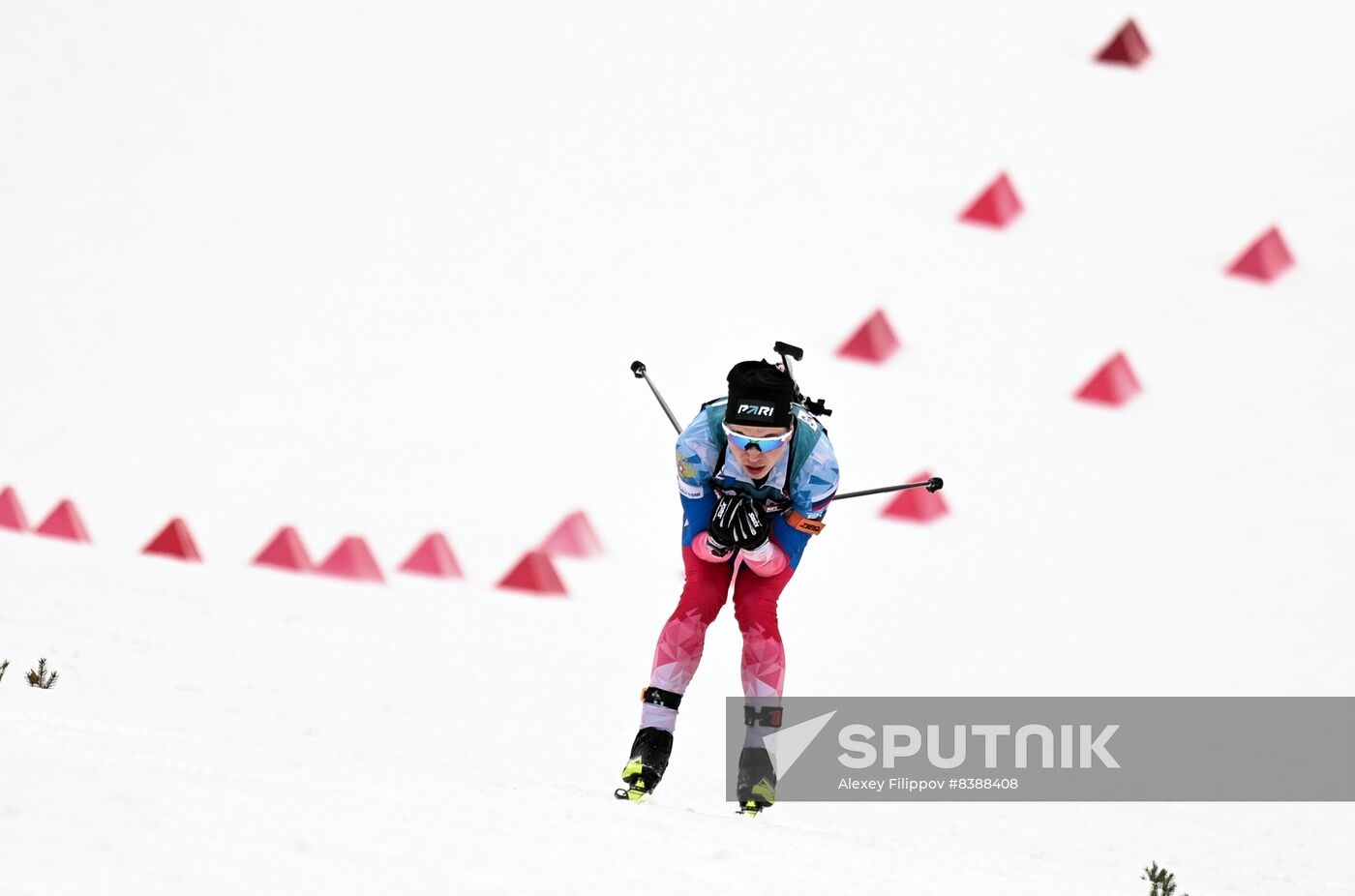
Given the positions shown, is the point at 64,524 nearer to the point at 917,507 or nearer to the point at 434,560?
the point at 434,560

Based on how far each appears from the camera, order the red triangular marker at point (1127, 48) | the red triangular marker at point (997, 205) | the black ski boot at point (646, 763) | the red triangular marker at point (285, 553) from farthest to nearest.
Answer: the red triangular marker at point (1127, 48) < the red triangular marker at point (997, 205) < the red triangular marker at point (285, 553) < the black ski boot at point (646, 763)

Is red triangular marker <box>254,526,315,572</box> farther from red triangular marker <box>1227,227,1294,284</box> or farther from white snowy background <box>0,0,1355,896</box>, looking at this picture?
red triangular marker <box>1227,227,1294,284</box>

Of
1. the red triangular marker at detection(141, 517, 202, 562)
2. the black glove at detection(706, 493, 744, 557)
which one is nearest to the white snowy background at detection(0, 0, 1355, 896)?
the red triangular marker at detection(141, 517, 202, 562)

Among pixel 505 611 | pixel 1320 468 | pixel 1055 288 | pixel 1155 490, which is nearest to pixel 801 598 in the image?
pixel 505 611

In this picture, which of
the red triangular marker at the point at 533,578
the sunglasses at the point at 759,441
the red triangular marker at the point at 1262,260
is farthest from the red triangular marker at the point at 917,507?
the sunglasses at the point at 759,441

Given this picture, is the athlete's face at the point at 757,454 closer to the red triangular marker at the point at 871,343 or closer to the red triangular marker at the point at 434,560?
the red triangular marker at the point at 434,560

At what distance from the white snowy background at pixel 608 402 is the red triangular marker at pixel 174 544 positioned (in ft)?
0.95

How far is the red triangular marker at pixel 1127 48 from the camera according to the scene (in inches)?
781

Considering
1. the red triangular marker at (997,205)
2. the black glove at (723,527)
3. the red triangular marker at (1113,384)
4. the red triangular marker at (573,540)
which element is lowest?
the black glove at (723,527)

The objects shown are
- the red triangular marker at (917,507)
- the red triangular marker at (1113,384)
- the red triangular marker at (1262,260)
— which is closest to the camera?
the red triangular marker at (917,507)

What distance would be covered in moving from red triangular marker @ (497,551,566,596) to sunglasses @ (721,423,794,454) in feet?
18.0

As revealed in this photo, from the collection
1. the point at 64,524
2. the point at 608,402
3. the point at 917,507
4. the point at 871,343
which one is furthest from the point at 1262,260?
the point at 64,524

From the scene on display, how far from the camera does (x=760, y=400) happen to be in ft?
19.5

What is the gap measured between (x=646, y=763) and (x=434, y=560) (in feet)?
19.4
